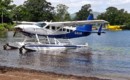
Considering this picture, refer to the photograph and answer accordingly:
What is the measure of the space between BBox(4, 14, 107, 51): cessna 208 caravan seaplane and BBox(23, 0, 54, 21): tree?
298ft

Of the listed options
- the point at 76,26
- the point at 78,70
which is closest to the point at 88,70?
the point at 78,70

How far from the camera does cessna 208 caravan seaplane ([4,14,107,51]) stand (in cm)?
3328

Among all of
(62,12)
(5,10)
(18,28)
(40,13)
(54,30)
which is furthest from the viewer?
(62,12)

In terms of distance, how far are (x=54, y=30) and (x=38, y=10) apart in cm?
10199

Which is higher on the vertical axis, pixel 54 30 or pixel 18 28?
pixel 18 28

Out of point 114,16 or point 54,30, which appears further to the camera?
point 114,16

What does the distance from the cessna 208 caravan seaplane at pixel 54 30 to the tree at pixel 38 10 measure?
90.9 metres

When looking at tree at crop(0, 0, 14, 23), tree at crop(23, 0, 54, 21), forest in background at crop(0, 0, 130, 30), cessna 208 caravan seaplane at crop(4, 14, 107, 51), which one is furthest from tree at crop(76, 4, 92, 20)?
cessna 208 caravan seaplane at crop(4, 14, 107, 51)

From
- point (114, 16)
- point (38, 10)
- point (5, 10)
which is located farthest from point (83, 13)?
point (5, 10)

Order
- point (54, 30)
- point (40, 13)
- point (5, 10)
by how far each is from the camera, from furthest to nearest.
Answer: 1. point (40, 13)
2. point (5, 10)
3. point (54, 30)

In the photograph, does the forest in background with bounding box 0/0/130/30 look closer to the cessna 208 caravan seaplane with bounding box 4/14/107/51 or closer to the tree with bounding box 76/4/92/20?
the tree with bounding box 76/4/92/20

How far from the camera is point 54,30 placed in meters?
37.0

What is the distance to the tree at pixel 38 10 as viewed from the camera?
134 meters

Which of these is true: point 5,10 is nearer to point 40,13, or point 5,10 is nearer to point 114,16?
point 40,13
